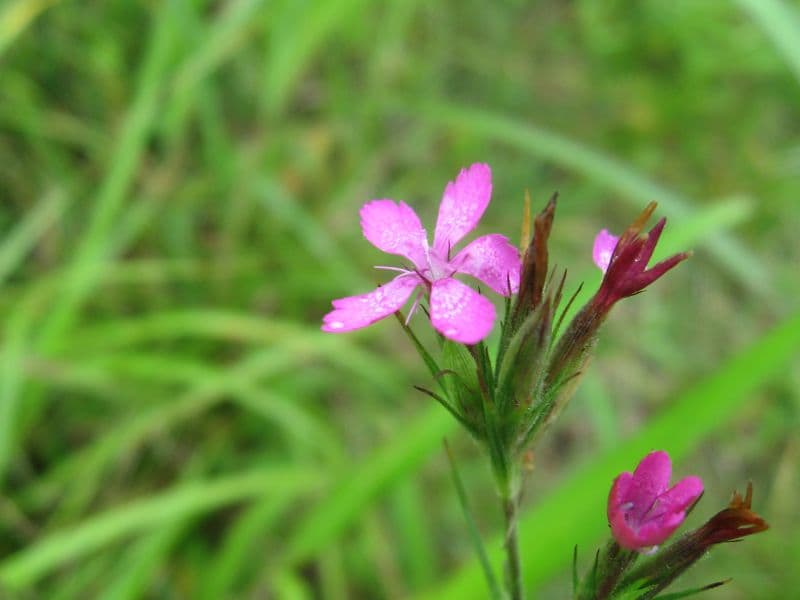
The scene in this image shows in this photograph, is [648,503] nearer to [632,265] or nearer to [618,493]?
[618,493]

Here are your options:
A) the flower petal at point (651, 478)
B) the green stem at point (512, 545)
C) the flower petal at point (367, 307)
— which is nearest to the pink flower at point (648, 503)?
the flower petal at point (651, 478)

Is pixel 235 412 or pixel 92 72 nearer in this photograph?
pixel 235 412

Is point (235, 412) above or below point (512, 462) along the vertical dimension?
above

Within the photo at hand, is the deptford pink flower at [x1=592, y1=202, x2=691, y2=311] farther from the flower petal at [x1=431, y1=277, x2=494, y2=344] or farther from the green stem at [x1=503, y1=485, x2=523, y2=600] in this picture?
the green stem at [x1=503, y1=485, x2=523, y2=600]

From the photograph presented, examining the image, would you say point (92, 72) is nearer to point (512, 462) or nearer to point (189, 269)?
point (189, 269)

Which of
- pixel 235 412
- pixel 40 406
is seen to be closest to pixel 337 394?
pixel 235 412

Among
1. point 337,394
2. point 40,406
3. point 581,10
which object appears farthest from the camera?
point 581,10

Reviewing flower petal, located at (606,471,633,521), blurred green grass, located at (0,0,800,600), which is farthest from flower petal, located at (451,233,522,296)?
blurred green grass, located at (0,0,800,600)
